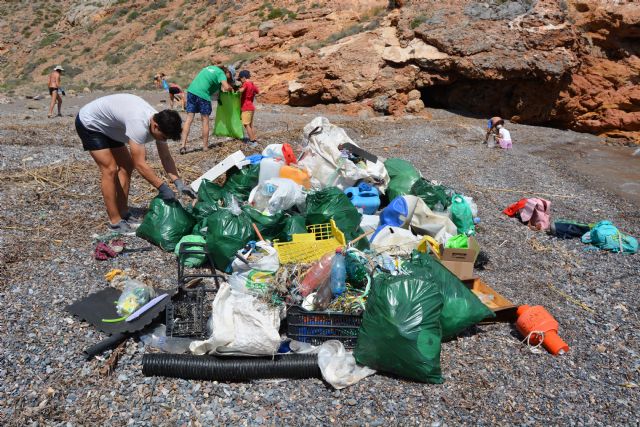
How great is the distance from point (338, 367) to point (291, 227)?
1.59 meters

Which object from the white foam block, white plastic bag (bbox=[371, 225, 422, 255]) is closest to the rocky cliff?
the white foam block

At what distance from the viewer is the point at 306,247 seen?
3.73 meters

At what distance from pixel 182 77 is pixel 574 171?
610 inches

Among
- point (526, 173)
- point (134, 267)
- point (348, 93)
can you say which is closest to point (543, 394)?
point (134, 267)

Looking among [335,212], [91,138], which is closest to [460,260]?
[335,212]

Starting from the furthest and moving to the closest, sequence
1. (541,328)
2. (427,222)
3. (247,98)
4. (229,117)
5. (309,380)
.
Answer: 1. (247,98)
2. (229,117)
3. (427,222)
4. (541,328)
5. (309,380)

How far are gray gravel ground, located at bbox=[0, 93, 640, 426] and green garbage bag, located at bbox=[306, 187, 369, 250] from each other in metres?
1.31

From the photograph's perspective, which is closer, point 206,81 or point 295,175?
point 295,175

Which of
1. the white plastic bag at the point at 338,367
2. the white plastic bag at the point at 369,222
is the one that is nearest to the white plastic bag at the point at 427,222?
the white plastic bag at the point at 369,222

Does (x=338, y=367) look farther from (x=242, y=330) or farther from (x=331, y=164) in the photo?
(x=331, y=164)

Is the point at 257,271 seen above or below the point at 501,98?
above

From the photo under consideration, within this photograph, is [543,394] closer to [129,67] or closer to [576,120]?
[576,120]

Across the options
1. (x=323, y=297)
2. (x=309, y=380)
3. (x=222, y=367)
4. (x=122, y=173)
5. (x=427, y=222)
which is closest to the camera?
(x=222, y=367)

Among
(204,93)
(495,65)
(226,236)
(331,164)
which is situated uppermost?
(204,93)
